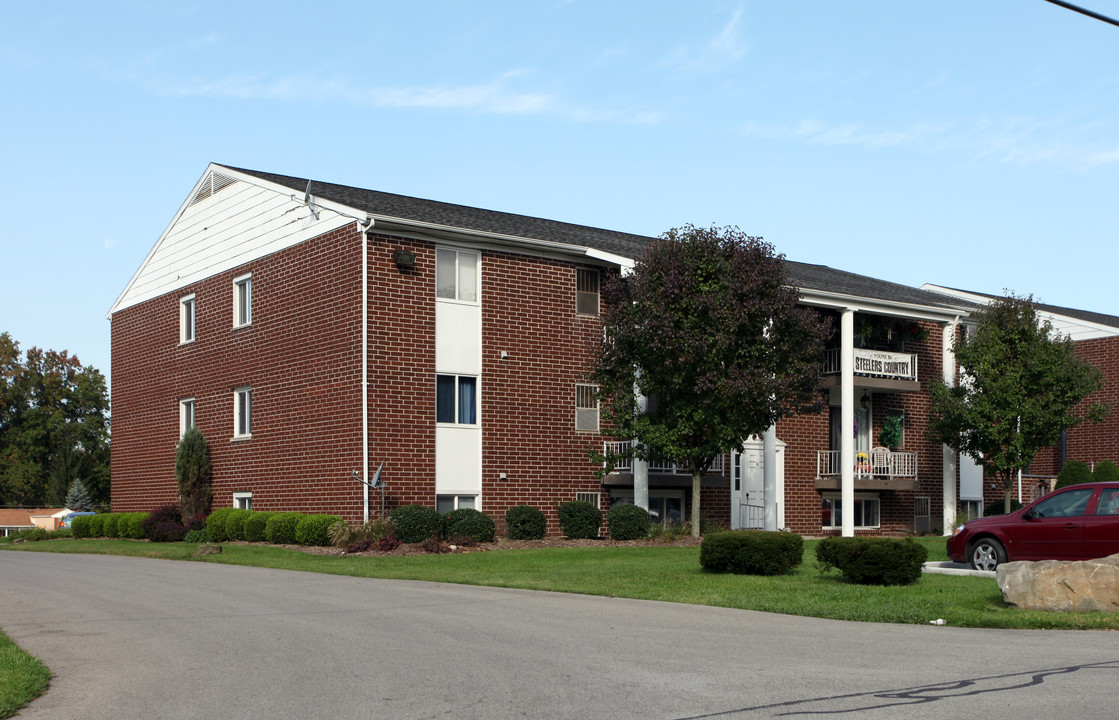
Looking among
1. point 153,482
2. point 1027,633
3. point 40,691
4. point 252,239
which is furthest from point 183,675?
point 153,482

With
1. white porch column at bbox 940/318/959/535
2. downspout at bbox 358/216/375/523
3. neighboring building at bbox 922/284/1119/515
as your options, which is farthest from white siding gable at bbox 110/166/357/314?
neighboring building at bbox 922/284/1119/515

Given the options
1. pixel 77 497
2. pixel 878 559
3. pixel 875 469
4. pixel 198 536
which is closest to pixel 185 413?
pixel 198 536

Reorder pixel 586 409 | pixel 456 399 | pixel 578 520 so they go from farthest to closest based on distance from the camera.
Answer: pixel 586 409, pixel 456 399, pixel 578 520

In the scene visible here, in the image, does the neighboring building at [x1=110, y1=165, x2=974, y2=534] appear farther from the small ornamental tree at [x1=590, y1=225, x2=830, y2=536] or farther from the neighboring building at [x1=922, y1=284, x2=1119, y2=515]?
the neighboring building at [x1=922, y1=284, x2=1119, y2=515]

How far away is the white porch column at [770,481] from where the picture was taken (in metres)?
31.3

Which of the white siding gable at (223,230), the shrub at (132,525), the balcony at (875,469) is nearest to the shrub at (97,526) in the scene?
the shrub at (132,525)

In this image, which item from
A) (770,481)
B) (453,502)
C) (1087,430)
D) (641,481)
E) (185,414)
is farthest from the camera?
(1087,430)

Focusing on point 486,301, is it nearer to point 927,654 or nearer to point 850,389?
point 850,389

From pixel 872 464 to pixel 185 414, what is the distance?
1956 centimetres

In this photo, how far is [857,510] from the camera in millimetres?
34562

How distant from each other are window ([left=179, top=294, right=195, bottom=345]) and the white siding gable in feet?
1.71

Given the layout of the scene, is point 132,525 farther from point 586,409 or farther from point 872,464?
point 872,464

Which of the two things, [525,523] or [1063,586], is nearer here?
[1063,586]

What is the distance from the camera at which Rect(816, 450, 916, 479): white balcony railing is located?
33375mm
